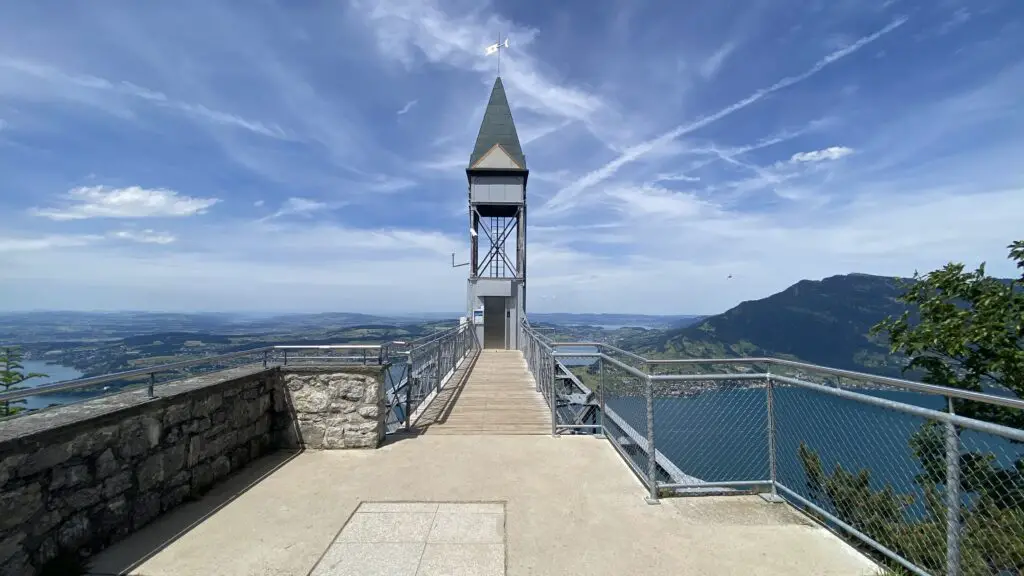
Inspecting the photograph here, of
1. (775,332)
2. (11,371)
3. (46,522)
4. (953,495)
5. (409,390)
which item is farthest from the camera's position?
(775,332)

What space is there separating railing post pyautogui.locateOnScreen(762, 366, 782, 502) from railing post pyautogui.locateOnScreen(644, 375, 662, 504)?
110cm

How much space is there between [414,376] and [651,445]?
180 inches

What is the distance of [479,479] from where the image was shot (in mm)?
4863

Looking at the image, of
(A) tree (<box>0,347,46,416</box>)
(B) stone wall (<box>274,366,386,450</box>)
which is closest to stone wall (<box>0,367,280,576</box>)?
(B) stone wall (<box>274,366,386,450</box>)

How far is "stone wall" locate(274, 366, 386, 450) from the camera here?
5883 millimetres

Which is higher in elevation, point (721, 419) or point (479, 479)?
point (721, 419)

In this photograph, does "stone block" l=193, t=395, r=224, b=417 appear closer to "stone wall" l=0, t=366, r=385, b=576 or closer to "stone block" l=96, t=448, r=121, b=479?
"stone wall" l=0, t=366, r=385, b=576

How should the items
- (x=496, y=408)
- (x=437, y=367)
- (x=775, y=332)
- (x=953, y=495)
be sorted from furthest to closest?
(x=775, y=332)
(x=437, y=367)
(x=496, y=408)
(x=953, y=495)

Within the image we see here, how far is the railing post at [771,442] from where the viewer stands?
4.35 metres

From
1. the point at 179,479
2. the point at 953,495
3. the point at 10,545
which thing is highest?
the point at 953,495

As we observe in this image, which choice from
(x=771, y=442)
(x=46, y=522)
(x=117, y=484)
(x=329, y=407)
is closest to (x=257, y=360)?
(x=329, y=407)

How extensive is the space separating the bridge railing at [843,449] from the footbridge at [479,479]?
3 cm

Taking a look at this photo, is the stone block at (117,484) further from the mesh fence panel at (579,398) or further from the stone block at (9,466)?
the mesh fence panel at (579,398)

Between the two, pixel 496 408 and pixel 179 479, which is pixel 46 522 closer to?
pixel 179 479
